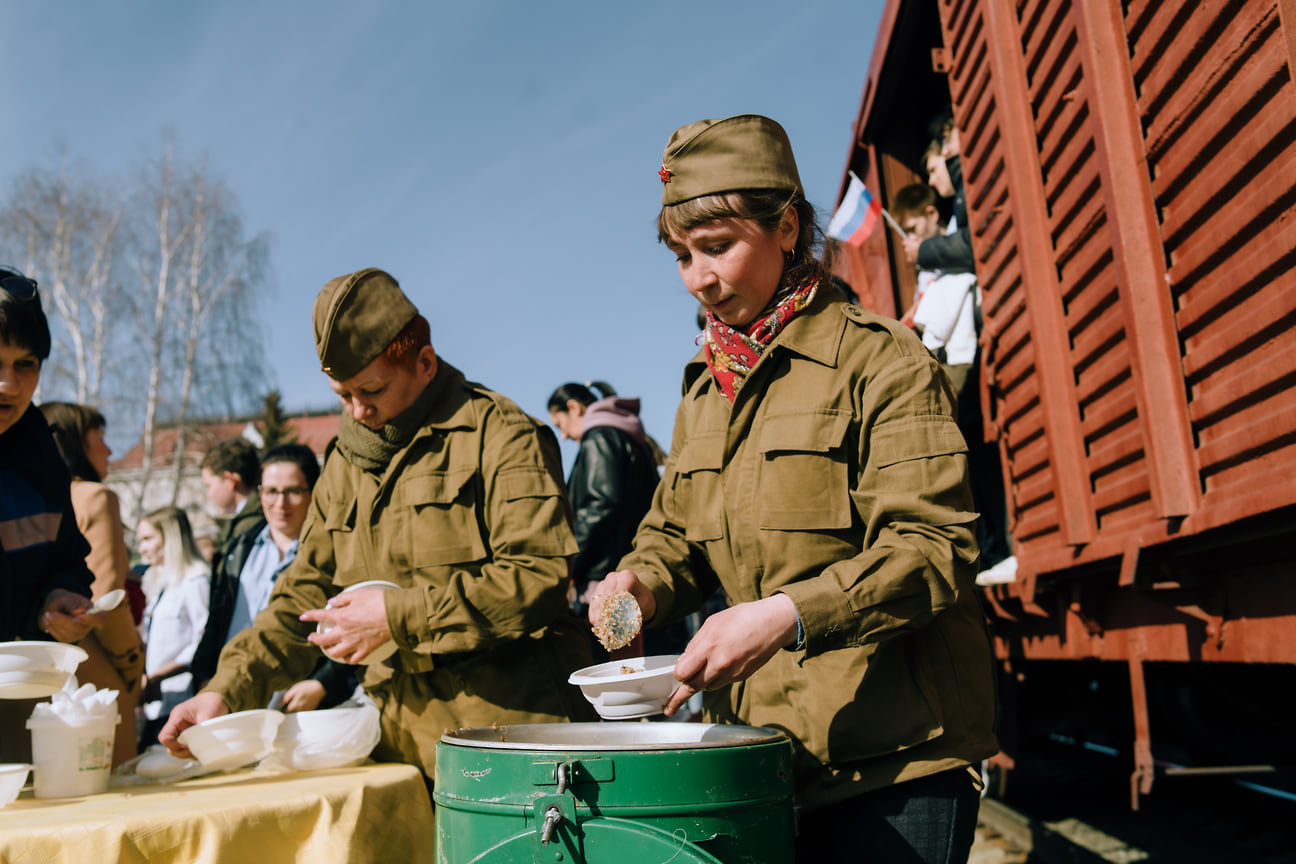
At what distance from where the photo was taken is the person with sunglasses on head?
113 inches

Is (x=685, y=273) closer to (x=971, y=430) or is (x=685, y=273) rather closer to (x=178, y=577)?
(x=971, y=430)

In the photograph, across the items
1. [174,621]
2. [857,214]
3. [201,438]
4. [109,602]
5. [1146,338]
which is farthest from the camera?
[201,438]

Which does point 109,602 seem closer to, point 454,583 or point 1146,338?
point 454,583

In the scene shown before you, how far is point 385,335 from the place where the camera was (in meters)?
2.78

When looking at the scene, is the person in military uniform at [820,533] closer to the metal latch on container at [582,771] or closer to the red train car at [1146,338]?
the metal latch on container at [582,771]

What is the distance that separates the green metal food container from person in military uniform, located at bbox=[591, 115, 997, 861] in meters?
0.15

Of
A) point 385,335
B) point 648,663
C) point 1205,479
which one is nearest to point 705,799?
point 648,663

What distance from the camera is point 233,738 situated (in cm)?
259

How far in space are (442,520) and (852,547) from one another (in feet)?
4.28

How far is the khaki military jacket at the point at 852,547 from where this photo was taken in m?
1.69

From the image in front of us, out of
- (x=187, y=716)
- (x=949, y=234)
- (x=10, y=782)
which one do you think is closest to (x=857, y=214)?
(x=949, y=234)

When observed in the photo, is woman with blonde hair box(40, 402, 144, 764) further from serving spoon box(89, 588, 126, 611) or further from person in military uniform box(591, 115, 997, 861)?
person in military uniform box(591, 115, 997, 861)

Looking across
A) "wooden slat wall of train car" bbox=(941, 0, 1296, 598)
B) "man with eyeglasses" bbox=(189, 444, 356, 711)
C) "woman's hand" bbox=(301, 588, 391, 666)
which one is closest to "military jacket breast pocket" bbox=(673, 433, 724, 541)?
"woman's hand" bbox=(301, 588, 391, 666)

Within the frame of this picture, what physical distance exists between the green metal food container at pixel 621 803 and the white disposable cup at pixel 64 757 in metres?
1.38
